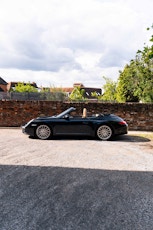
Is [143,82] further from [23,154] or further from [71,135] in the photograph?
[23,154]

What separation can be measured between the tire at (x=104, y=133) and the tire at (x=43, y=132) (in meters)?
1.84

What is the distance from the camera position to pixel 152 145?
840cm

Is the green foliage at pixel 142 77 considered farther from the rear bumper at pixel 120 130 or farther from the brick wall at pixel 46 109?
the rear bumper at pixel 120 130

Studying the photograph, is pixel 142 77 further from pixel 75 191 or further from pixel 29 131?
pixel 75 191

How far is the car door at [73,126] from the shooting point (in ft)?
30.2

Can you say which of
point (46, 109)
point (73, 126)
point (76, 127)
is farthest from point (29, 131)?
point (46, 109)

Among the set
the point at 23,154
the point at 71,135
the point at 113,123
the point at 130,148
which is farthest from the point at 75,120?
the point at 23,154

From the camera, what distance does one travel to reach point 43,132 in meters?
9.30

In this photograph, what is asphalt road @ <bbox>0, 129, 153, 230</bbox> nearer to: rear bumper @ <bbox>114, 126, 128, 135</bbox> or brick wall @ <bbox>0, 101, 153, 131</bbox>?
rear bumper @ <bbox>114, 126, 128, 135</bbox>

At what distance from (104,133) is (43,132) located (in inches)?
88.4

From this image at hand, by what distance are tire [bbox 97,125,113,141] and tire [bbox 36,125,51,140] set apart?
1.84 metres

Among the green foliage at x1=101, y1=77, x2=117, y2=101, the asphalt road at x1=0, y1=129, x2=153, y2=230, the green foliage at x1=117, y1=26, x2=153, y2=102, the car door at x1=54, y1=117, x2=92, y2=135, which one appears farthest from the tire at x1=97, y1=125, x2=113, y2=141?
the green foliage at x1=101, y1=77, x2=117, y2=101

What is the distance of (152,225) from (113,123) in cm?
643

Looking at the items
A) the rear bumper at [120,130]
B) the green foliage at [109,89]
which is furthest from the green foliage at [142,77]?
the green foliage at [109,89]
